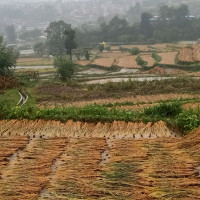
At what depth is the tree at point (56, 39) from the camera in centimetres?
7043

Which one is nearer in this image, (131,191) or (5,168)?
(131,191)

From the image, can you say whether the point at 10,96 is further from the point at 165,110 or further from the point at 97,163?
the point at 97,163

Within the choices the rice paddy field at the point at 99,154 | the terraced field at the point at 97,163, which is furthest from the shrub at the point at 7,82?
the terraced field at the point at 97,163

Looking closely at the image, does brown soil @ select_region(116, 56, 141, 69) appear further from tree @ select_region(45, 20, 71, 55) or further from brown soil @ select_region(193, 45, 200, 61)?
tree @ select_region(45, 20, 71, 55)

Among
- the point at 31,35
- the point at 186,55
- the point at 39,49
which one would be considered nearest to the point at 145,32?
the point at 39,49

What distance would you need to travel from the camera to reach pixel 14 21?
181 meters

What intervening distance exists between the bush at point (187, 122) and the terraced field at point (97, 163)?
1.97 ft

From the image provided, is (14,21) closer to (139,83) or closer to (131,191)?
(139,83)

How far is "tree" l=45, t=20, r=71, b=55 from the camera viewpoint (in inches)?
2773

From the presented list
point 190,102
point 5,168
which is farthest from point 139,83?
point 5,168

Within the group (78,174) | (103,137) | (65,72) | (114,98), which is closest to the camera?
(78,174)

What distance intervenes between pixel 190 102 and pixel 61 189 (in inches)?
450

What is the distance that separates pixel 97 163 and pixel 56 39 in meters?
64.6

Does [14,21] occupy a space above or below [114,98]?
above
